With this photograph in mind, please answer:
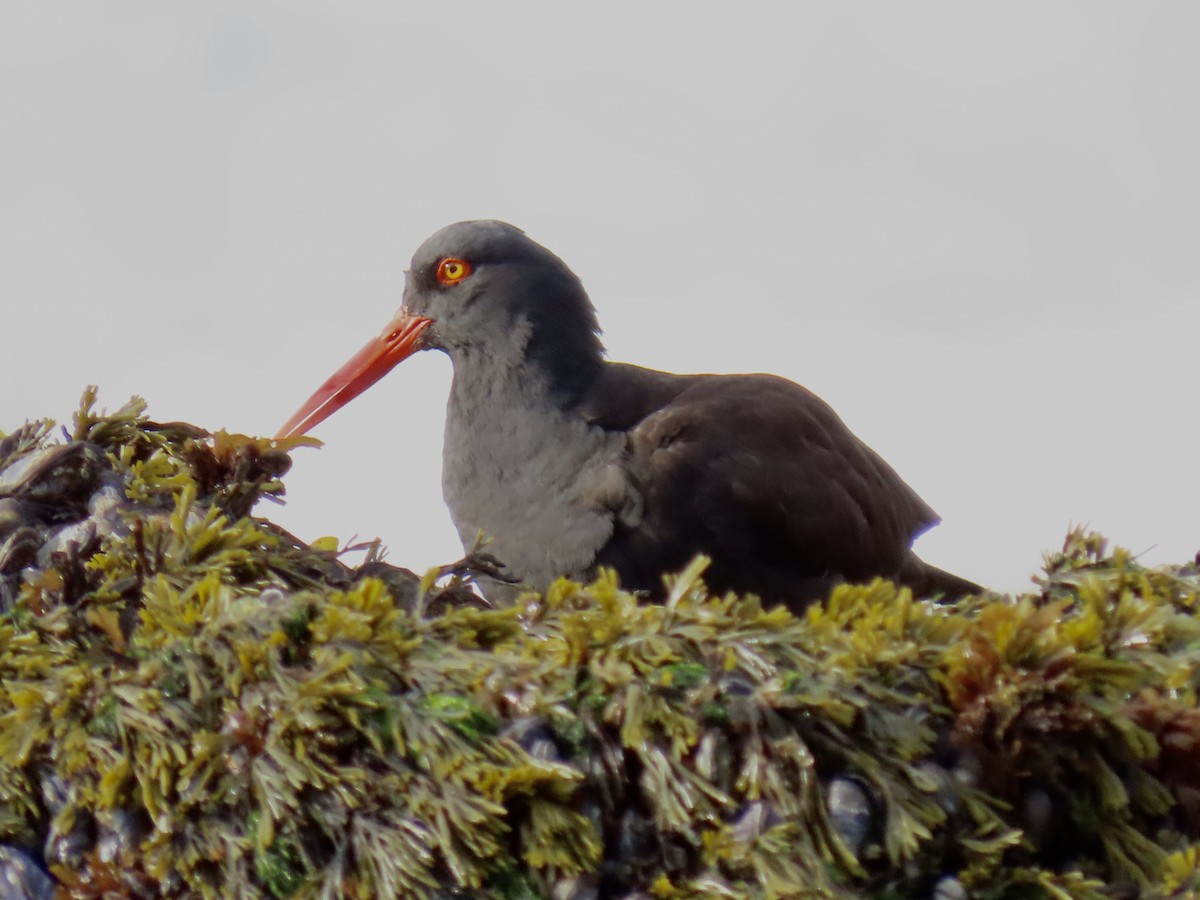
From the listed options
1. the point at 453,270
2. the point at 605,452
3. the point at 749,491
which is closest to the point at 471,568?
the point at 605,452

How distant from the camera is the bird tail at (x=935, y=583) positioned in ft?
17.3

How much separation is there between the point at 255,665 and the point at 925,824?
3.00 feet

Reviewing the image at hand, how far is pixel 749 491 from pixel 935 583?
4.31ft

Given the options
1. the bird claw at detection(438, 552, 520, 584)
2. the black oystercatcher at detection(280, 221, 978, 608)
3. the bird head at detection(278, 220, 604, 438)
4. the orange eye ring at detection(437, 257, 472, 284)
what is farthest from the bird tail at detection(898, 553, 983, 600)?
the bird claw at detection(438, 552, 520, 584)

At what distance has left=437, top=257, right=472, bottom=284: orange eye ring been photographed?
493 cm

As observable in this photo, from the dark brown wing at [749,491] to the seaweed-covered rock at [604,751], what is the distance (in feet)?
7.03

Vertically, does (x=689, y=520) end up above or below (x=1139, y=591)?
above

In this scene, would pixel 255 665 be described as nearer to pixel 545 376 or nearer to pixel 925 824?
pixel 925 824

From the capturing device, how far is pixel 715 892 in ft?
5.72

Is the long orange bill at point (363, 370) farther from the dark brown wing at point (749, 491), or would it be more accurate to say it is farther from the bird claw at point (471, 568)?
the bird claw at point (471, 568)

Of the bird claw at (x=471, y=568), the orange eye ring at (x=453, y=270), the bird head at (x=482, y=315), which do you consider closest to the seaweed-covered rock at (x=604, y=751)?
the bird claw at (x=471, y=568)

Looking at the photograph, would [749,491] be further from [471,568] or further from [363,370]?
[471,568]

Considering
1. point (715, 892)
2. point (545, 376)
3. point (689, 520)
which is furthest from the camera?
point (545, 376)

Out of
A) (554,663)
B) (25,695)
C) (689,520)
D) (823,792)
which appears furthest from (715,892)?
(689,520)
